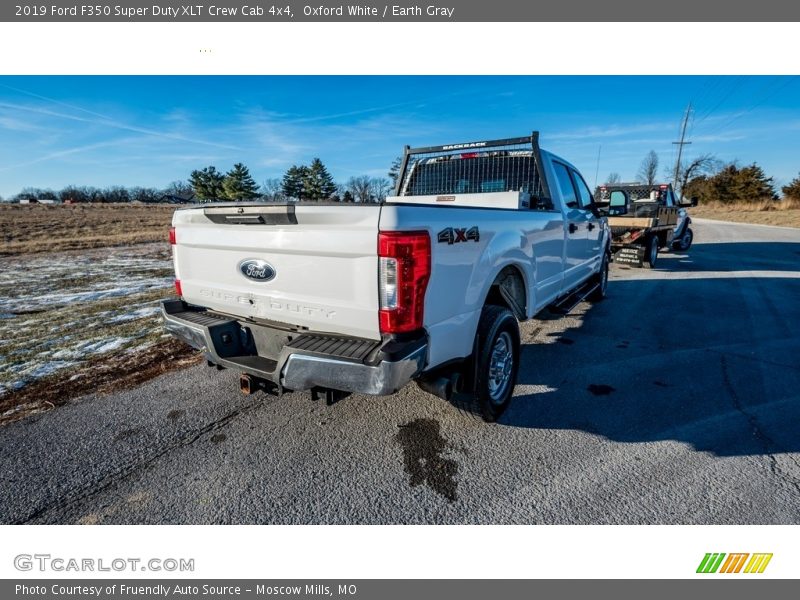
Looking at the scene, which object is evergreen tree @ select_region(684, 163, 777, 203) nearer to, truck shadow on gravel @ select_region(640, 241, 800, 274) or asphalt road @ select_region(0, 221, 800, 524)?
truck shadow on gravel @ select_region(640, 241, 800, 274)

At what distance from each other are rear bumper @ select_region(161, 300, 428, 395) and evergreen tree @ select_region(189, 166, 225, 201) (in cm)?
4940

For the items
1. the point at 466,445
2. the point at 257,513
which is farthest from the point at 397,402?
the point at 257,513

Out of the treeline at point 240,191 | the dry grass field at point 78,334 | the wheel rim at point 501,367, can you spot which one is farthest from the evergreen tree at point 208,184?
the wheel rim at point 501,367

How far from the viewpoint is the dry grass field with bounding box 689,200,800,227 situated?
27.5 m

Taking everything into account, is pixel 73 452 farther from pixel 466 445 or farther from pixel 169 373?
pixel 466 445

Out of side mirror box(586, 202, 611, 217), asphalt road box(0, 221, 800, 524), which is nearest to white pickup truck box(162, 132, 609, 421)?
asphalt road box(0, 221, 800, 524)

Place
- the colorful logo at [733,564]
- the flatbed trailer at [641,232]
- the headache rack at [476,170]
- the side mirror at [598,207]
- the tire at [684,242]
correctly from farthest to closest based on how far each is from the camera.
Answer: the tire at [684,242] → the flatbed trailer at [641,232] → the side mirror at [598,207] → the headache rack at [476,170] → the colorful logo at [733,564]

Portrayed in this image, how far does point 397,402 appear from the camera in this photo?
3369 mm

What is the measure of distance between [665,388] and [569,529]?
218 cm

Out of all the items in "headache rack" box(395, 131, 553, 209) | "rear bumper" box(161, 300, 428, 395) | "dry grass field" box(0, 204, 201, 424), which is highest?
"headache rack" box(395, 131, 553, 209)

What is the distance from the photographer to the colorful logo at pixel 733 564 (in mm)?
1942

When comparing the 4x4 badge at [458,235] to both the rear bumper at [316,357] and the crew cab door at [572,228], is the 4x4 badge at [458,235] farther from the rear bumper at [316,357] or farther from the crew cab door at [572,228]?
the crew cab door at [572,228]

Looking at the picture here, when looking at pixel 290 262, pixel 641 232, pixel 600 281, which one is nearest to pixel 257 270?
pixel 290 262

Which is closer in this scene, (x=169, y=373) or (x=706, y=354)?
(x=169, y=373)
